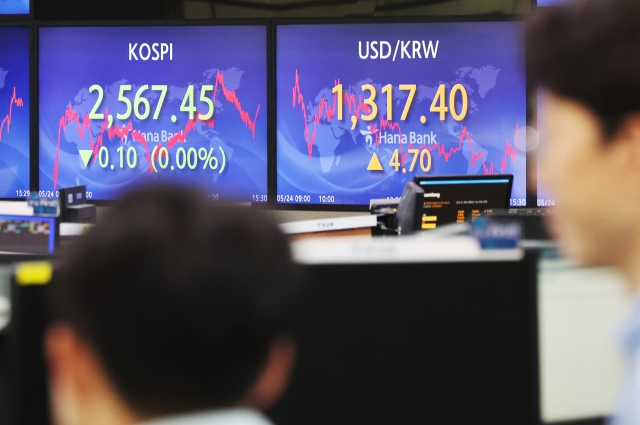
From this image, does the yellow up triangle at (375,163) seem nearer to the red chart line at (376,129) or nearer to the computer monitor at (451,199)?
the red chart line at (376,129)

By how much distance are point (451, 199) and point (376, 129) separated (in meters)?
1.60

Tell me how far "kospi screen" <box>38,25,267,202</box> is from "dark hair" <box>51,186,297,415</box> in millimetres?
4614

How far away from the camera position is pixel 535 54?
2.66 feet

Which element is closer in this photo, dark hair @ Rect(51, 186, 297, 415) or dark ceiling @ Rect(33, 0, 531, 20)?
dark hair @ Rect(51, 186, 297, 415)

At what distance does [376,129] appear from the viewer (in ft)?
17.0

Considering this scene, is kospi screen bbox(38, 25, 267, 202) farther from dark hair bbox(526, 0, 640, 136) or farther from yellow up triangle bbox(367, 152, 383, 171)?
dark hair bbox(526, 0, 640, 136)

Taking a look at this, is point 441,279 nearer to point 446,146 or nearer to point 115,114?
point 446,146

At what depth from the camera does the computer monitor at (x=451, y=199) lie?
3666 millimetres

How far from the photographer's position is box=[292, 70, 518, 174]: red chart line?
16.8 ft

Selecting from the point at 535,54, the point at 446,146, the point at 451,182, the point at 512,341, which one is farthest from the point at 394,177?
the point at 535,54

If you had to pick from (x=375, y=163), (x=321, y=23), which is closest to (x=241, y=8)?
(x=321, y=23)

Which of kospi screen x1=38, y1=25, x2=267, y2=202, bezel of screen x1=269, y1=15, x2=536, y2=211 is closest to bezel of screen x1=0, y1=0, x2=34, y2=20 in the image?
kospi screen x1=38, y1=25, x2=267, y2=202

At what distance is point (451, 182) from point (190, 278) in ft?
10.4

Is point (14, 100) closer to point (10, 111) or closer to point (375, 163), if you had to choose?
point (10, 111)
